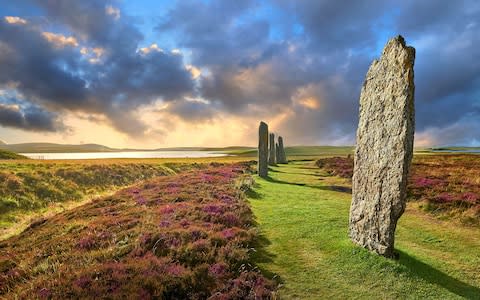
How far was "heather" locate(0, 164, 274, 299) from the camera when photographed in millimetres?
6762

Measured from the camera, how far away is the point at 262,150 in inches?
1188

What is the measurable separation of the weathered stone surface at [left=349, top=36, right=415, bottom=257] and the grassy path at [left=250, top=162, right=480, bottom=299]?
80 cm

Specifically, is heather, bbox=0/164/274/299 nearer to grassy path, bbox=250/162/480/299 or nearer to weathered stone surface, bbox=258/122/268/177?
grassy path, bbox=250/162/480/299

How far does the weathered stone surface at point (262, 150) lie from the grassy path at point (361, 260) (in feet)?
50.1

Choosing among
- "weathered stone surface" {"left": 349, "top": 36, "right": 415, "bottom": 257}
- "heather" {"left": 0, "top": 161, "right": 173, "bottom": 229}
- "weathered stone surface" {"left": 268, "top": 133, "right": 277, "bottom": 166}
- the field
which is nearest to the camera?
the field

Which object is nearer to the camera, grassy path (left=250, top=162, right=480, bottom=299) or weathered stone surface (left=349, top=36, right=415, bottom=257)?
grassy path (left=250, top=162, right=480, bottom=299)

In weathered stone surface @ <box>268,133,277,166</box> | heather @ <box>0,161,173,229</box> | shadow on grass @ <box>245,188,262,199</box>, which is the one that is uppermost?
weathered stone surface @ <box>268,133,277,166</box>

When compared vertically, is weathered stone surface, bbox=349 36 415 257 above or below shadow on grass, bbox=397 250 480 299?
above

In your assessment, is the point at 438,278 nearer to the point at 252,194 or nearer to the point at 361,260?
the point at 361,260

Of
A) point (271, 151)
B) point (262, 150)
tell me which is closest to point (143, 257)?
point (262, 150)

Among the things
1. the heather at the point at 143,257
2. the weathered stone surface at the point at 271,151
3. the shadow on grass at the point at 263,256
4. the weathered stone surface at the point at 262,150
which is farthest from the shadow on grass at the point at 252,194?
the weathered stone surface at the point at 271,151

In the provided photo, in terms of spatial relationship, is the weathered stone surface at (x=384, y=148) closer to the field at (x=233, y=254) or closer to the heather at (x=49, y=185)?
the field at (x=233, y=254)

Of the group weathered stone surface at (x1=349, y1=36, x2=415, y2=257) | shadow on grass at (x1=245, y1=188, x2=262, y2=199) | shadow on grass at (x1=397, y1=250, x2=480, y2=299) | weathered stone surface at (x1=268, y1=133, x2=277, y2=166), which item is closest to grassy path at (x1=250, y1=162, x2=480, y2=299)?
shadow on grass at (x1=397, y1=250, x2=480, y2=299)

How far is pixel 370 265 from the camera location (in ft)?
28.9
